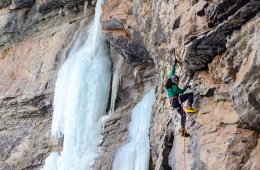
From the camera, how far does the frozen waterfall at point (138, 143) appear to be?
518 inches

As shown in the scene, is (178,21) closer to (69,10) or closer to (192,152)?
(192,152)

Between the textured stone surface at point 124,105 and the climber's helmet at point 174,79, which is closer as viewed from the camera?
the climber's helmet at point 174,79

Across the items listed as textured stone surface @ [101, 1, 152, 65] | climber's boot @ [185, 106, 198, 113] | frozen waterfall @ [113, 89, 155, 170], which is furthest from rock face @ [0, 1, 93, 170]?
climber's boot @ [185, 106, 198, 113]

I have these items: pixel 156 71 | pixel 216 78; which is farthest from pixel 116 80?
pixel 216 78

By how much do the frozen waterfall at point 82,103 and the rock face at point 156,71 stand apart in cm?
40

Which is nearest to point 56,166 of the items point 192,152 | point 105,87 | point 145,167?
point 105,87

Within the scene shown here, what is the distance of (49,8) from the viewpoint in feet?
61.6

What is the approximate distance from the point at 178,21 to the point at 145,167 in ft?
15.1

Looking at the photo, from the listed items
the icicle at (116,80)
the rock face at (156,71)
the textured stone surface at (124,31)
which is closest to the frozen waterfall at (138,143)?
the rock face at (156,71)

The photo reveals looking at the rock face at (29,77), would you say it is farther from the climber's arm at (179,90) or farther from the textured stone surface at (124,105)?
the climber's arm at (179,90)

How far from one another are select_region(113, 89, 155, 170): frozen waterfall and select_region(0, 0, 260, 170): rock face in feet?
0.94

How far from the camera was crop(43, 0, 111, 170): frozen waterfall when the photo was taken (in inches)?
621

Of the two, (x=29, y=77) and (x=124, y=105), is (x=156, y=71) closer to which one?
(x=124, y=105)

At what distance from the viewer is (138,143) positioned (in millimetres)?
13812
